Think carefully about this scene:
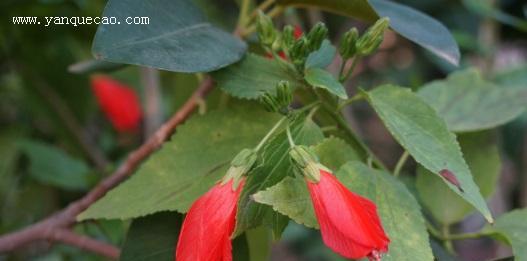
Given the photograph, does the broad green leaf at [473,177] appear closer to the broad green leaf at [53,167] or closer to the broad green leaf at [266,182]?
the broad green leaf at [266,182]

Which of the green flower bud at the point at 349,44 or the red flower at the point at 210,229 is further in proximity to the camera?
the green flower bud at the point at 349,44

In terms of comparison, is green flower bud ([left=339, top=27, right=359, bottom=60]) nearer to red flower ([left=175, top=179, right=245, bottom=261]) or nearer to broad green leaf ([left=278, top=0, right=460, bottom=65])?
broad green leaf ([left=278, top=0, right=460, bottom=65])

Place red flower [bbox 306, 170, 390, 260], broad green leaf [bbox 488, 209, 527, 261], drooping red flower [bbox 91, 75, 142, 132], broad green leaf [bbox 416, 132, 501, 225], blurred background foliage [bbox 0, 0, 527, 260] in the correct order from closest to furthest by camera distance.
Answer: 1. red flower [bbox 306, 170, 390, 260]
2. broad green leaf [bbox 488, 209, 527, 261]
3. broad green leaf [bbox 416, 132, 501, 225]
4. blurred background foliage [bbox 0, 0, 527, 260]
5. drooping red flower [bbox 91, 75, 142, 132]

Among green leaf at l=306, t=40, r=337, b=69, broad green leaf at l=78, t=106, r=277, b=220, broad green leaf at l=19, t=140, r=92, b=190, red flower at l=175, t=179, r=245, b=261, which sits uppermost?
green leaf at l=306, t=40, r=337, b=69

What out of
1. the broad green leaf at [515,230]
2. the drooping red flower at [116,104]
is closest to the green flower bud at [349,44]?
the broad green leaf at [515,230]

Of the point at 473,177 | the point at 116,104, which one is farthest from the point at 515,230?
the point at 116,104

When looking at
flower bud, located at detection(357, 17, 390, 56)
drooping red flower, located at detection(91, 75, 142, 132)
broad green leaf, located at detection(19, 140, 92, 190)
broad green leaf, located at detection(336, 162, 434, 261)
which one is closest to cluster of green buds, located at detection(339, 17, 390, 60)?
flower bud, located at detection(357, 17, 390, 56)

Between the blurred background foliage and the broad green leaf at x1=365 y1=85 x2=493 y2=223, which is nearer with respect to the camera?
the broad green leaf at x1=365 y1=85 x2=493 y2=223
